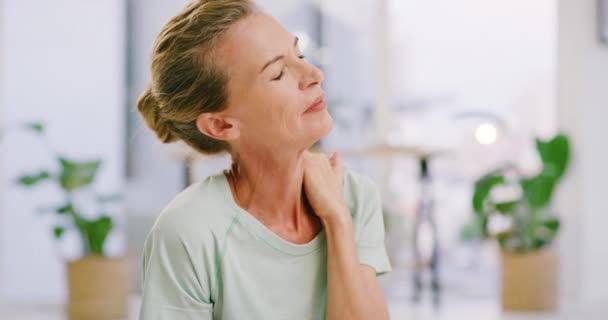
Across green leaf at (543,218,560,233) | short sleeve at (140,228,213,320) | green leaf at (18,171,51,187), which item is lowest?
green leaf at (543,218,560,233)

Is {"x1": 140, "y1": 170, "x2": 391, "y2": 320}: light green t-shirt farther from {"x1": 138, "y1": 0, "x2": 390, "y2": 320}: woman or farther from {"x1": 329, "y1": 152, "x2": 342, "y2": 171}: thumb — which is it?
{"x1": 329, "y1": 152, "x2": 342, "y2": 171}: thumb

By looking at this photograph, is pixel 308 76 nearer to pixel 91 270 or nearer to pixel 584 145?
pixel 91 270

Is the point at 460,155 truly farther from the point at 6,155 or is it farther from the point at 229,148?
the point at 229,148

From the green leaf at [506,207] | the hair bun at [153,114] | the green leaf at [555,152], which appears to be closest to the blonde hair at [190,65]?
the hair bun at [153,114]

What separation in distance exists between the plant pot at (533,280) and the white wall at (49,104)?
7.00 feet

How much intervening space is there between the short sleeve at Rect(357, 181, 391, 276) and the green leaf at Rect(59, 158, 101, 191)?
249cm

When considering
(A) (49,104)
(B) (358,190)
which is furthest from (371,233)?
(A) (49,104)

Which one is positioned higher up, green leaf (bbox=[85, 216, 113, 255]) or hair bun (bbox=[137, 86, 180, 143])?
hair bun (bbox=[137, 86, 180, 143])

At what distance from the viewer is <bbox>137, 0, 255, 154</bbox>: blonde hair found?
1.22 meters

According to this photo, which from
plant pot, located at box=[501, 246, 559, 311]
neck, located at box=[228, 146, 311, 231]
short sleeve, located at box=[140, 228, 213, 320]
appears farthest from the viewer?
plant pot, located at box=[501, 246, 559, 311]

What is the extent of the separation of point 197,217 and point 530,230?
106 inches

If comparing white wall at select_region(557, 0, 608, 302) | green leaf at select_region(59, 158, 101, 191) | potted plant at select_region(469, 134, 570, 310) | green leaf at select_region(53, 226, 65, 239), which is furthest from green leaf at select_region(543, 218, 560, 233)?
green leaf at select_region(53, 226, 65, 239)

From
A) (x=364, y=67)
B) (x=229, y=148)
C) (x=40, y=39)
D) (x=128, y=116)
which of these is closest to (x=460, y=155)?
(x=364, y=67)

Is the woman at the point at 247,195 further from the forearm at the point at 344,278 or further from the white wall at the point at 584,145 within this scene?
the white wall at the point at 584,145
